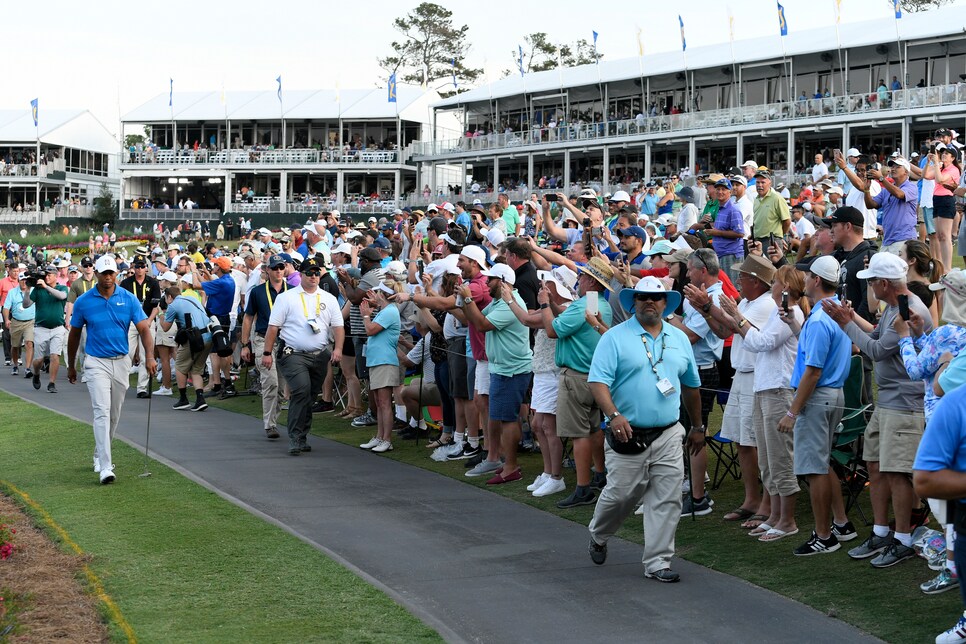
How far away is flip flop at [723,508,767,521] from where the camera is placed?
959 centimetres

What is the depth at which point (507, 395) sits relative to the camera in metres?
11.4

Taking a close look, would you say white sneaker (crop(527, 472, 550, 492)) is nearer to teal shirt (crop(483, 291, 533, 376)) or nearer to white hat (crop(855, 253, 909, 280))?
teal shirt (crop(483, 291, 533, 376))

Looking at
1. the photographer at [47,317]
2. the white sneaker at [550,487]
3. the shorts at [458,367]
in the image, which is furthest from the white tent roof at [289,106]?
the white sneaker at [550,487]

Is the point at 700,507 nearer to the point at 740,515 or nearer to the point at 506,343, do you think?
the point at 740,515

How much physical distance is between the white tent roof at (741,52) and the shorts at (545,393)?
38526mm

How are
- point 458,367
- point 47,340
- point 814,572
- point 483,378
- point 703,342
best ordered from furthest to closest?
point 47,340 → point 458,367 → point 483,378 → point 703,342 → point 814,572

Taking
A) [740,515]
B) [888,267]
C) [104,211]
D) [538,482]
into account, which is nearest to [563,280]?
[538,482]

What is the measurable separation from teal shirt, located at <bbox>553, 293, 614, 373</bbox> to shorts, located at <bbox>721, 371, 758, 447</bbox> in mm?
1352

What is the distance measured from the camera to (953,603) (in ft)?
23.1

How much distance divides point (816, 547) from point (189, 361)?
12500 mm

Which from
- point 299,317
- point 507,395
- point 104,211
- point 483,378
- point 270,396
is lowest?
point 270,396

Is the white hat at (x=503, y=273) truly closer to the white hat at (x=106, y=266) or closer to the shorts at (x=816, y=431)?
the shorts at (x=816, y=431)

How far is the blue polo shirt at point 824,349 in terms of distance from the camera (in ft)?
26.7

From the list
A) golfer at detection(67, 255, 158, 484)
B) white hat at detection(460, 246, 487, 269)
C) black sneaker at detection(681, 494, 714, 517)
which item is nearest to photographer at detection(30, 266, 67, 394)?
golfer at detection(67, 255, 158, 484)
